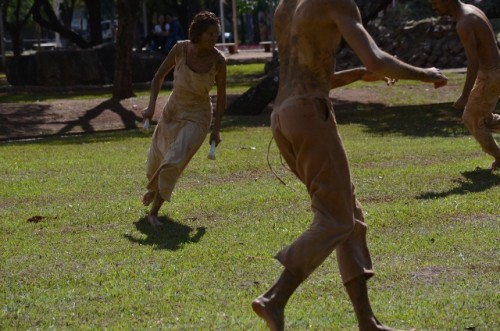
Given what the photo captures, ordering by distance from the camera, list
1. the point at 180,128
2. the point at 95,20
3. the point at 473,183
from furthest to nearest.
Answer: the point at 95,20
the point at 473,183
the point at 180,128

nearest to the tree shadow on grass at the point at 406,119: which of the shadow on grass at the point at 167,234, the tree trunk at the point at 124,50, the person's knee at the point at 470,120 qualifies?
the tree trunk at the point at 124,50

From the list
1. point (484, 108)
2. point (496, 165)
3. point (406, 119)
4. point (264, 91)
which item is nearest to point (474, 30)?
point (484, 108)

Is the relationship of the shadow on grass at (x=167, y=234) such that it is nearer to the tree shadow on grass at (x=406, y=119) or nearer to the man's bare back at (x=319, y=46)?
the man's bare back at (x=319, y=46)

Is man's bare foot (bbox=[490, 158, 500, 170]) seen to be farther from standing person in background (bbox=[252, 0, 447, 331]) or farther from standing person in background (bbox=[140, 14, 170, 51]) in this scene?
standing person in background (bbox=[140, 14, 170, 51])

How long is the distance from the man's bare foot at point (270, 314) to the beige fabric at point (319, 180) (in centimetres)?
21

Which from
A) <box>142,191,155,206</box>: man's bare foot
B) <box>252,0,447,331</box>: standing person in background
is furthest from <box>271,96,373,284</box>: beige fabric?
<box>142,191,155,206</box>: man's bare foot

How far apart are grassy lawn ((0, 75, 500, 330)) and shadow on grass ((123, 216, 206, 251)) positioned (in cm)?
2

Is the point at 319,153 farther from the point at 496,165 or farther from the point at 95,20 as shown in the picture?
the point at 95,20

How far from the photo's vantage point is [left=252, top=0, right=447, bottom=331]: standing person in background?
A: 18.2 feet

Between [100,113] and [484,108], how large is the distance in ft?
38.9

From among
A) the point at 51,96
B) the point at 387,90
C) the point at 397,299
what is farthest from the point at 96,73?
the point at 397,299

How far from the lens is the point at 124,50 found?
24.5 metres

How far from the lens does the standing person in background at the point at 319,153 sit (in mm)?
5543

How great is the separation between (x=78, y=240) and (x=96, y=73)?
858 inches
